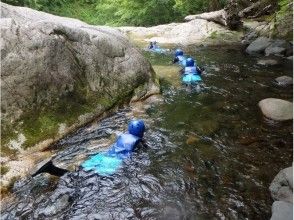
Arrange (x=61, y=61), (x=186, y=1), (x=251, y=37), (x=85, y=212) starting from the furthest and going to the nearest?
(x=186, y=1) < (x=251, y=37) < (x=61, y=61) < (x=85, y=212)

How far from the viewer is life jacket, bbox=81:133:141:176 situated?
6414 mm

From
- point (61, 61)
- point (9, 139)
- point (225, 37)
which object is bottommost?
point (225, 37)

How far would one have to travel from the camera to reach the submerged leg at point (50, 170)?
5.97 m

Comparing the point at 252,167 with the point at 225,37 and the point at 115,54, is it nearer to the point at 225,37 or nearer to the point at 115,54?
the point at 115,54

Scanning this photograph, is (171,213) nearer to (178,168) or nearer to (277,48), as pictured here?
(178,168)

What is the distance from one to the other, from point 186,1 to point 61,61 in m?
18.9

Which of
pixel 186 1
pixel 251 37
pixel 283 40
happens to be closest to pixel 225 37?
pixel 251 37

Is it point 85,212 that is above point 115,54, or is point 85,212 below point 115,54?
below

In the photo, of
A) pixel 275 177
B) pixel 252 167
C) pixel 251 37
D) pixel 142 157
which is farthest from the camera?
pixel 251 37

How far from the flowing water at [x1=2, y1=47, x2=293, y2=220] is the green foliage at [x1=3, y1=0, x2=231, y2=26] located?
1688 cm

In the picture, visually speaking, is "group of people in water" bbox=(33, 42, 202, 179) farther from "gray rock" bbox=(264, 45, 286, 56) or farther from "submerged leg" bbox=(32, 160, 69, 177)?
"gray rock" bbox=(264, 45, 286, 56)

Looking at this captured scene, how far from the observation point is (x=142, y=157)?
6.95m

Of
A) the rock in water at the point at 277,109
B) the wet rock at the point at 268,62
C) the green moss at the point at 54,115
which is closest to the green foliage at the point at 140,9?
the wet rock at the point at 268,62

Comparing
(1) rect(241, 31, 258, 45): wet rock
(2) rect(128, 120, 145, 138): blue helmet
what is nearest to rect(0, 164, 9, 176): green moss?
(2) rect(128, 120, 145, 138): blue helmet
